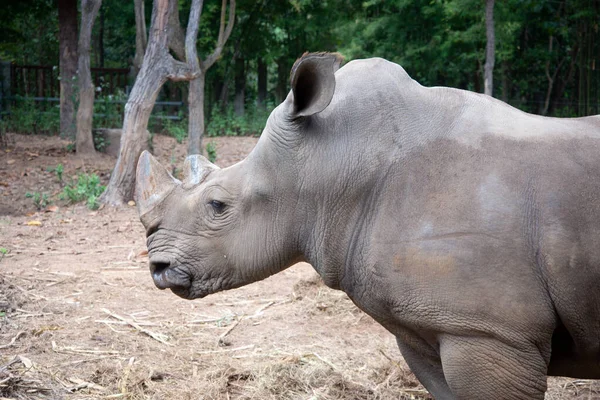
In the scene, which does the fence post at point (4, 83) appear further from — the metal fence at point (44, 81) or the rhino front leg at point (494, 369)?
the rhino front leg at point (494, 369)

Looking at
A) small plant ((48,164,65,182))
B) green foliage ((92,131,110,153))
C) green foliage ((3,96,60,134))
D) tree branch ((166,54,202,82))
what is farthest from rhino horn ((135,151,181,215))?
green foliage ((3,96,60,134))

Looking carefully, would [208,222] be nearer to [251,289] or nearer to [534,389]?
[534,389]

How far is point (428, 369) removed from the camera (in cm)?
353

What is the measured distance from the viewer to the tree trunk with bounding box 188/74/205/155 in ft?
45.3

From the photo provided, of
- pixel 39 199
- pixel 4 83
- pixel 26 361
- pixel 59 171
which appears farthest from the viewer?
pixel 4 83

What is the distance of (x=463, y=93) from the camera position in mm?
3289

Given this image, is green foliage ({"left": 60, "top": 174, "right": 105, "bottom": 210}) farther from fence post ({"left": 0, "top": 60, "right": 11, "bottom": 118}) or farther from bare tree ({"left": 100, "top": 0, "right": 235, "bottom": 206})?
fence post ({"left": 0, "top": 60, "right": 11, "bottom": 118})

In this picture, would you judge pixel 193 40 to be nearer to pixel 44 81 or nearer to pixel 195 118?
pixel 195 118

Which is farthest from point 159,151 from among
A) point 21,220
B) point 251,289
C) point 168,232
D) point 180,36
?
point 168,232

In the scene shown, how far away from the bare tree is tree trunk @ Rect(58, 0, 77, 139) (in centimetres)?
734

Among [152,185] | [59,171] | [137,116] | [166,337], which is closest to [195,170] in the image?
[152,185]

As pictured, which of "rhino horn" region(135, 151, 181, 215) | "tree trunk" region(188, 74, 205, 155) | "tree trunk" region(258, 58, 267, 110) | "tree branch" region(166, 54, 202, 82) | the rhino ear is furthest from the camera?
"tree trunk" region(258, 58, 267, 110)

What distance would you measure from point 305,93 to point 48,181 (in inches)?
422

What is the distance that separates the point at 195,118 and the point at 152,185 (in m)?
10.5
